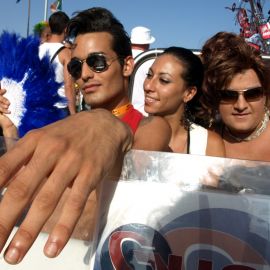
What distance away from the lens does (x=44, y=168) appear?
2.04 ft

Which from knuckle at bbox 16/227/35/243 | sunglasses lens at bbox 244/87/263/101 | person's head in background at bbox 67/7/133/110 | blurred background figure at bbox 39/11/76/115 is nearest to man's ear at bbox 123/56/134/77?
person's head in background at bbox 67/7/133/110

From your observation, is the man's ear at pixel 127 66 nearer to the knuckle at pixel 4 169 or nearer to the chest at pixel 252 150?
the chest at pixel 252 150

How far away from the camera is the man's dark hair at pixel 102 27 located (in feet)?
6.38

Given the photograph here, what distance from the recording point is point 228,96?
72.7 inches

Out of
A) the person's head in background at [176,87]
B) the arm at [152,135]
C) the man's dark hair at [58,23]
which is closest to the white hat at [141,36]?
the man's dark hair at [58,23]

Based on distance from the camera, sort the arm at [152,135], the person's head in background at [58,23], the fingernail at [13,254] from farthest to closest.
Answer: the person's head in background at [58,23]
the arm at [152,135]
the fingernail at [13,254]

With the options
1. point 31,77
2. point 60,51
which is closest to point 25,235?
point 31,77


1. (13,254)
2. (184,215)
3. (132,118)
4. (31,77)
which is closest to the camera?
(13,254)

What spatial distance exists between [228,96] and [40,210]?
1435mm

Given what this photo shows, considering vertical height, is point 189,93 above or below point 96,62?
below

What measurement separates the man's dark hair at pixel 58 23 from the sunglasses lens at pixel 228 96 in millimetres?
2437

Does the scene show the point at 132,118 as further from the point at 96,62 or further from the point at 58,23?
the point at 58,23

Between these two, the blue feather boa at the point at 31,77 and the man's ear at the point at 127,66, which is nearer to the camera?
the blue feather boa at the point at 31,77

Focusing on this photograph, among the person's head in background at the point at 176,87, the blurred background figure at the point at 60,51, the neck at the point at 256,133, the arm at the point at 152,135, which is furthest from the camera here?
the blurred background figure at the point at 60,51
